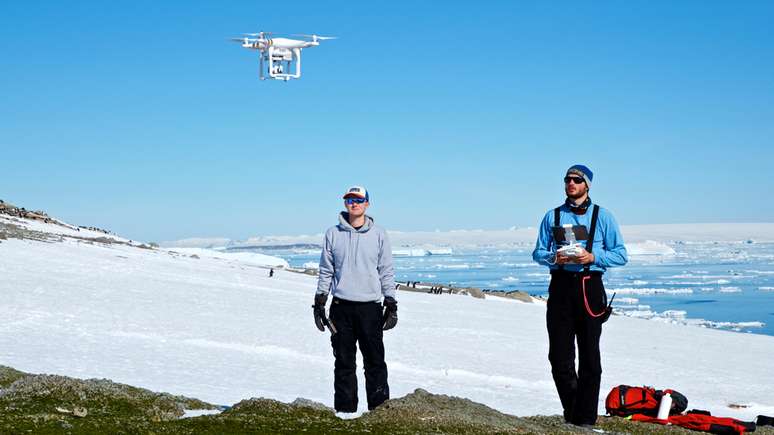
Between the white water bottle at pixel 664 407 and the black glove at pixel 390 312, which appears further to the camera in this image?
the white water bottle at pixel 664 407

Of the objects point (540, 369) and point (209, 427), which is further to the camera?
point (540, 369)

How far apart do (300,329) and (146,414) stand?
1053 centimetres

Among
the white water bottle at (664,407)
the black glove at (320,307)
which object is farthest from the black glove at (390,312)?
the white water bottle at (664,407)

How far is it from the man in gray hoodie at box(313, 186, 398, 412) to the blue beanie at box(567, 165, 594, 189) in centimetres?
158

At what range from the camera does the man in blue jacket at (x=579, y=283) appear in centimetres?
647

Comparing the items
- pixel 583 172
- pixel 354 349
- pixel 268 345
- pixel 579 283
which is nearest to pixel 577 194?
pixel 583 172

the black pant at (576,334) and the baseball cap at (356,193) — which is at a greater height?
the baseball cap at (356,193)

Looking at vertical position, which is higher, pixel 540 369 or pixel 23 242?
pixel 23 242

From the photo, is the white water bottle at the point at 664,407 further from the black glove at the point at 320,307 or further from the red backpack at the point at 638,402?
the black glove at the point at 320,307

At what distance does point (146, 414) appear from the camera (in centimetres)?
607

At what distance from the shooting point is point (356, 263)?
6.95 meters

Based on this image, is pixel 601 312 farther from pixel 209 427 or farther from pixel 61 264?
pixel 61 264

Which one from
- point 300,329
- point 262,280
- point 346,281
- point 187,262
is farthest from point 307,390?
point 187,262

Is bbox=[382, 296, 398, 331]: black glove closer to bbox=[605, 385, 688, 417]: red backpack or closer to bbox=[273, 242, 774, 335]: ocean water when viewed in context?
bbox=[605, 385, 688, 417]: red backpack
